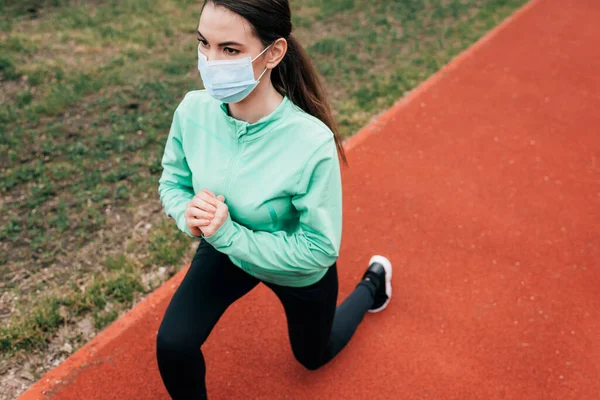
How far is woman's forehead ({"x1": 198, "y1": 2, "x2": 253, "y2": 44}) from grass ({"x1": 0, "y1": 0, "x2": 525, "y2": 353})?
2.25 meters

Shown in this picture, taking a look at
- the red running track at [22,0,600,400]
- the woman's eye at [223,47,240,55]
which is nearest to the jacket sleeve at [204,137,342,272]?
the woman's eye at [223,47,240,55]

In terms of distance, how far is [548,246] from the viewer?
4.40 m

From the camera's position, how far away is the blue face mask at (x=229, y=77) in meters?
2.37

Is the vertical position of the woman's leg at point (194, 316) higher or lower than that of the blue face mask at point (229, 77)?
lower

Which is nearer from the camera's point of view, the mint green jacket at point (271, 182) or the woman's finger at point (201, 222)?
the woman's finger at point (201, 222)

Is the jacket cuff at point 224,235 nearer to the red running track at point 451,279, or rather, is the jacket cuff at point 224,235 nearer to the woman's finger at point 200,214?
the woman's finger at point 200,214

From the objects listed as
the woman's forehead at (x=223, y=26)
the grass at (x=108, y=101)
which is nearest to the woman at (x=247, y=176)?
the woman's forehead at (x=223, y=26)

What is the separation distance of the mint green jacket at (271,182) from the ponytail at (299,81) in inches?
3.6

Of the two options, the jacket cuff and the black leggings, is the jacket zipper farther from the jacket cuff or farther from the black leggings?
the black leggings

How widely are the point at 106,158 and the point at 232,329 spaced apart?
2565mm

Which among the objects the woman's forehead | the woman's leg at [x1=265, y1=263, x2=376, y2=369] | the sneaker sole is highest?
the woman's forehead

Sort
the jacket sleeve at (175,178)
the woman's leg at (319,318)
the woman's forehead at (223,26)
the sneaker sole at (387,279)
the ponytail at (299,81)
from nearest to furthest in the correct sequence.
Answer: the woman's forehead at (223,26) < the ponytail at (299,81) < the jacket sleeve at (175,178) < the woman's leg at (319,318) < the sneaker sole at (387,279)

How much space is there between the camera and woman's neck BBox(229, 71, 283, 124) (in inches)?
99.0

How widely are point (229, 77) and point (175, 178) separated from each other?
26.6 inches
